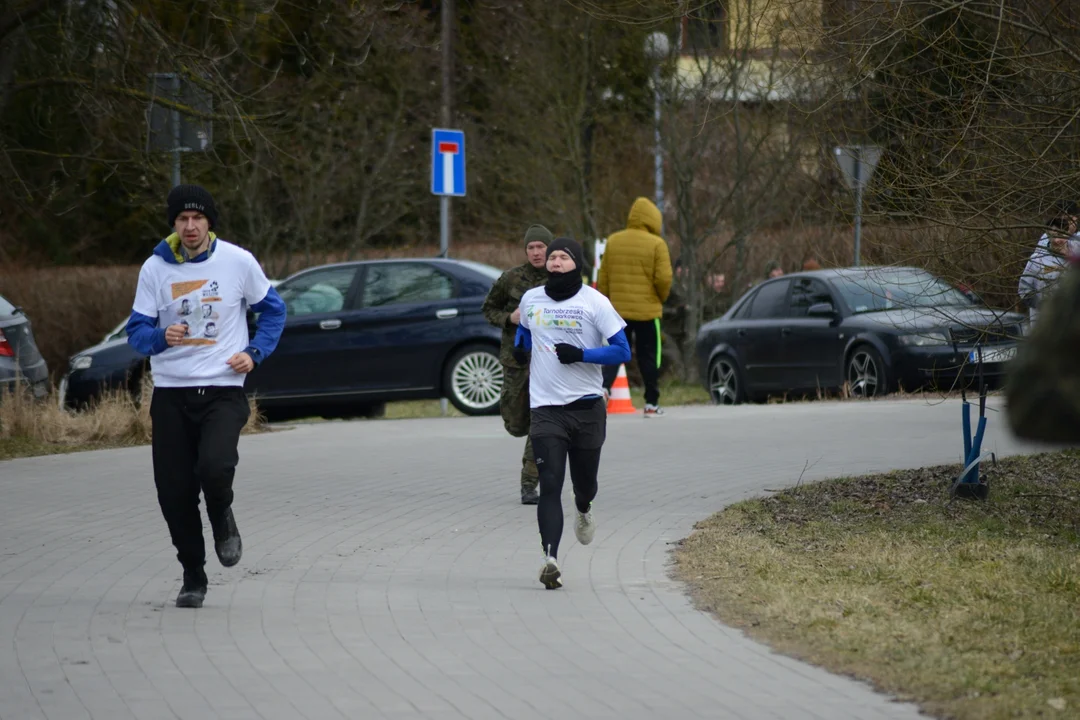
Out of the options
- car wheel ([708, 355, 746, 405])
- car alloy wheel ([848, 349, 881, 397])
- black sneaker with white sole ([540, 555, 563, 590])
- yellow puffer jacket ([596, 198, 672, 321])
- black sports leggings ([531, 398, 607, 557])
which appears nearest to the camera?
black sneaker with white sole ([540, 555, 563, 590])

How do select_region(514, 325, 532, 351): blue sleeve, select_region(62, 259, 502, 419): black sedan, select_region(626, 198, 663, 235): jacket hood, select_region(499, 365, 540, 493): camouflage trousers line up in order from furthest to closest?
select_region(62, 259, 502, 419): black sedan, select_region(626, 198, 663, 235): jacket hood, select_region(499, 365, 540, 493): camouflage trousers, select_region(514, 325, 532, 351): blue sleeve

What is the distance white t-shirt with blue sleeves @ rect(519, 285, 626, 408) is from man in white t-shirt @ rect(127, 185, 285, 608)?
1.43 meters

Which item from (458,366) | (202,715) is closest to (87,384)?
(458,366)

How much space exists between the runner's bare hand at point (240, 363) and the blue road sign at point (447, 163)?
11014 mm

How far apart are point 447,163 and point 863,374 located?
504 cm

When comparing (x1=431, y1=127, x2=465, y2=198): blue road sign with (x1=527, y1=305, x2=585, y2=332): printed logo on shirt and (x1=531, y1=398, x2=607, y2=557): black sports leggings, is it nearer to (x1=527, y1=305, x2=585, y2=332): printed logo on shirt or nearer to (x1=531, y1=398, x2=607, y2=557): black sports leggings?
(x1=527, y1=305, x2=585, y2=332): printed logo on shirt

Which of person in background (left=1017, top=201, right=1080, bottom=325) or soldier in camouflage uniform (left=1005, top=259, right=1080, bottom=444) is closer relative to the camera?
soldier in camouflage uniform (left=1005, top=259, right=1080, bottom=444)

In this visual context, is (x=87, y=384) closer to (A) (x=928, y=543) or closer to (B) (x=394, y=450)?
(B) (x=394, y=450)

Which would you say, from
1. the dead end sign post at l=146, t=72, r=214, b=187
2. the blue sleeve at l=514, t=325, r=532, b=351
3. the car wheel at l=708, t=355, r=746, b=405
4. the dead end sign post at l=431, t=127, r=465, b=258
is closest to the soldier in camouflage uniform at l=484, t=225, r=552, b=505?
the blue sleeve at l=514, t=325, r=532, b=351

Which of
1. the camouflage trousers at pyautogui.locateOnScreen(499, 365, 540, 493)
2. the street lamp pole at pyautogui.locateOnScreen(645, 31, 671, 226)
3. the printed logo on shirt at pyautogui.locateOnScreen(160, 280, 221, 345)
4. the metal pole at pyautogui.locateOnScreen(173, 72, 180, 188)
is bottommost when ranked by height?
the camouflage trousers at pyautogui.locateOnScreen(499, 365, 540, 493)

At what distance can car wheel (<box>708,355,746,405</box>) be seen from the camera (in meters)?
19.3

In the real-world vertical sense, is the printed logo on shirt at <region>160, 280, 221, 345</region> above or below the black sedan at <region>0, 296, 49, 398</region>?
above

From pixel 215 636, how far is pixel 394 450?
7.27 m

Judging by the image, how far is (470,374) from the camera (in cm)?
1706
